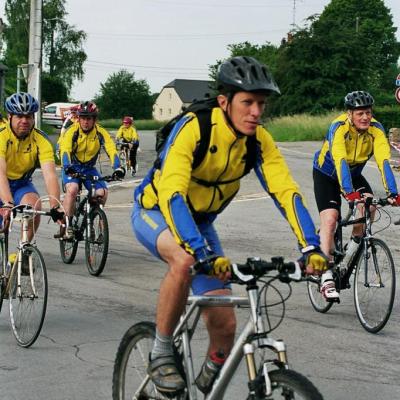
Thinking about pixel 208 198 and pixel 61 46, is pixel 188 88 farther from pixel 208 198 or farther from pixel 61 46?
pixel 208 198

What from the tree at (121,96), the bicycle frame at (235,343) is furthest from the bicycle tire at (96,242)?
the tree at (121,96)

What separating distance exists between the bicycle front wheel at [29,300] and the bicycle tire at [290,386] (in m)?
3.81

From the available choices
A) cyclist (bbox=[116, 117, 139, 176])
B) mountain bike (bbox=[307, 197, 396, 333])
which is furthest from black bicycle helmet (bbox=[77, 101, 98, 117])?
cyclist (bbox=[116, 117, 139, 176])

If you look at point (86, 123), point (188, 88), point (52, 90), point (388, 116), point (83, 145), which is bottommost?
point (388, 116)

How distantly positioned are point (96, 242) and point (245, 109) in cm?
703

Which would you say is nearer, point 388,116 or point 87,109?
point 87,109

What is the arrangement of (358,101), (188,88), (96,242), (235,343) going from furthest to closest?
(188,88) < (96,242) < (358,101) < (235,343)

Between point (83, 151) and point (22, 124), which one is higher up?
point (22, 124)

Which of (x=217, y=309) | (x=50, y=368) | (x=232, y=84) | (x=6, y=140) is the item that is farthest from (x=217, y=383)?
(x=6, y=140)

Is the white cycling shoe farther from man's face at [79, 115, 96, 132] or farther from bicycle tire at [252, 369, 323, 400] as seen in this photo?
man's face at [79, 115, 96, 132]

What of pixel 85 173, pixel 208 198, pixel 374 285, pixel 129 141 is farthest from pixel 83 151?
pixel 129 141

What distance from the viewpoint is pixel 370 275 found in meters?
8.63

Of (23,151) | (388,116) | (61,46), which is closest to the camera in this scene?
(23,151)

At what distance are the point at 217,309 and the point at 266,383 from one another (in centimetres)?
84
